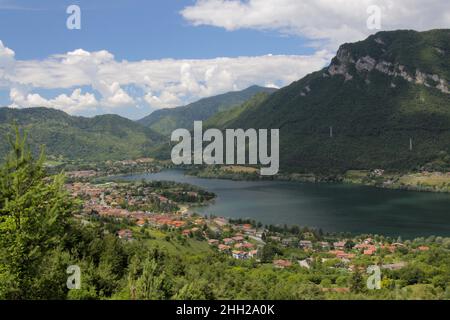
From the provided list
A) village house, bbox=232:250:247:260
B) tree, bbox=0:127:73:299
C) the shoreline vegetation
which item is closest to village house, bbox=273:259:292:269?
village house, bbox=232:250:247:260

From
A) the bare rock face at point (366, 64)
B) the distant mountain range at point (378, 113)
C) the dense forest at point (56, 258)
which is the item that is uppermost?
the bare rock face at point (366, 64)

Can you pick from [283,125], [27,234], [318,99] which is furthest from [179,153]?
[27,234]

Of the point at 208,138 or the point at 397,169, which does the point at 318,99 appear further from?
the point at 397,169

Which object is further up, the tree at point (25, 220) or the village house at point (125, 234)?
the tree at point (25, 220)

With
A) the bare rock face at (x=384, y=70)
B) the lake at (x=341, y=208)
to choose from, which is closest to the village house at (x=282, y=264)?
the lake at (x=341, y=208)

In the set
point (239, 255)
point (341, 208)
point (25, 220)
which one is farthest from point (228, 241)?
point (25, 220)

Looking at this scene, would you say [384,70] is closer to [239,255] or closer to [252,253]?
[252,253]

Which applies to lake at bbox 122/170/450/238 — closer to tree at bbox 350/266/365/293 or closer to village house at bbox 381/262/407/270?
village house at bbox 381/262/407/270

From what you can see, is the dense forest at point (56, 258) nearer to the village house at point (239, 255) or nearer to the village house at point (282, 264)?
the village house at point (282, 264)
